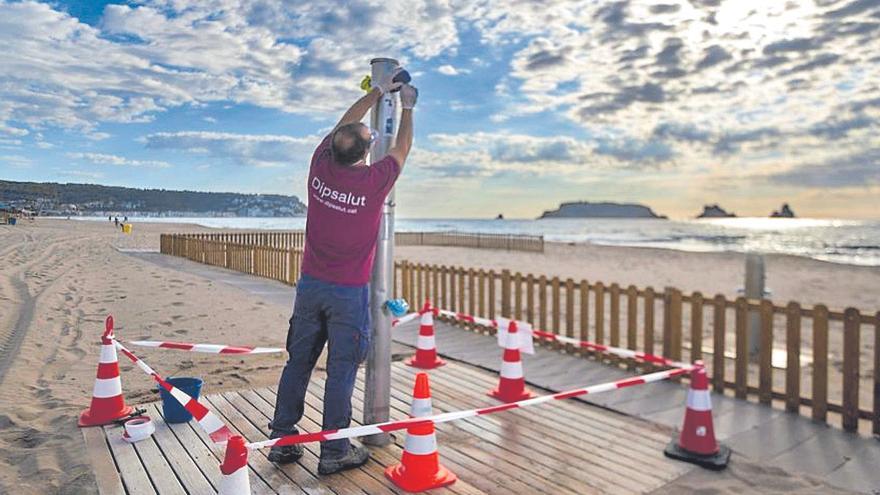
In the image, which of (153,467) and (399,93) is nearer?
(153,467)

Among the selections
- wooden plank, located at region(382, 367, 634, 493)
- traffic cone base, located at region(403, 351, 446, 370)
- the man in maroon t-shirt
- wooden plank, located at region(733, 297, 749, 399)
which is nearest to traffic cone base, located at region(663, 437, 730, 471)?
wooden plank, located at region(382, 367, 634, 493)

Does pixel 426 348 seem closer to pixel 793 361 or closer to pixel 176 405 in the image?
pixel 176 405

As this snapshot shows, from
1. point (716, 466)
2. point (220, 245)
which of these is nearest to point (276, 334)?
point (716, 466)

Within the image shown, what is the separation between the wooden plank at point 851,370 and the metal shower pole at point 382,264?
13.3ft

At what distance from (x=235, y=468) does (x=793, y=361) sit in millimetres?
5166

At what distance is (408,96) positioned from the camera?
3.74 m

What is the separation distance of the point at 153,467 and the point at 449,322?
6206mm

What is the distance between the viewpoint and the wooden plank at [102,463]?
334cm

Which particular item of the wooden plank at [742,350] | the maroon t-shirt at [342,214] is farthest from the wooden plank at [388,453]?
the wooden plank at [742,350]

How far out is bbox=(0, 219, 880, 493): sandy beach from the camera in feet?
12.8

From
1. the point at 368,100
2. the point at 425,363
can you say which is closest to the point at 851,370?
the point at 425,363

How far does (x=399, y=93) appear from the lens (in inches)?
153

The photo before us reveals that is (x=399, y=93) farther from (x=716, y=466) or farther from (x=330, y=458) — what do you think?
(x=716, y=466)

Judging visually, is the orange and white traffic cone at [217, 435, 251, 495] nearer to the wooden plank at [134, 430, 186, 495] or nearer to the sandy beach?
the wooden plank at [134, 430, 186, 495]
